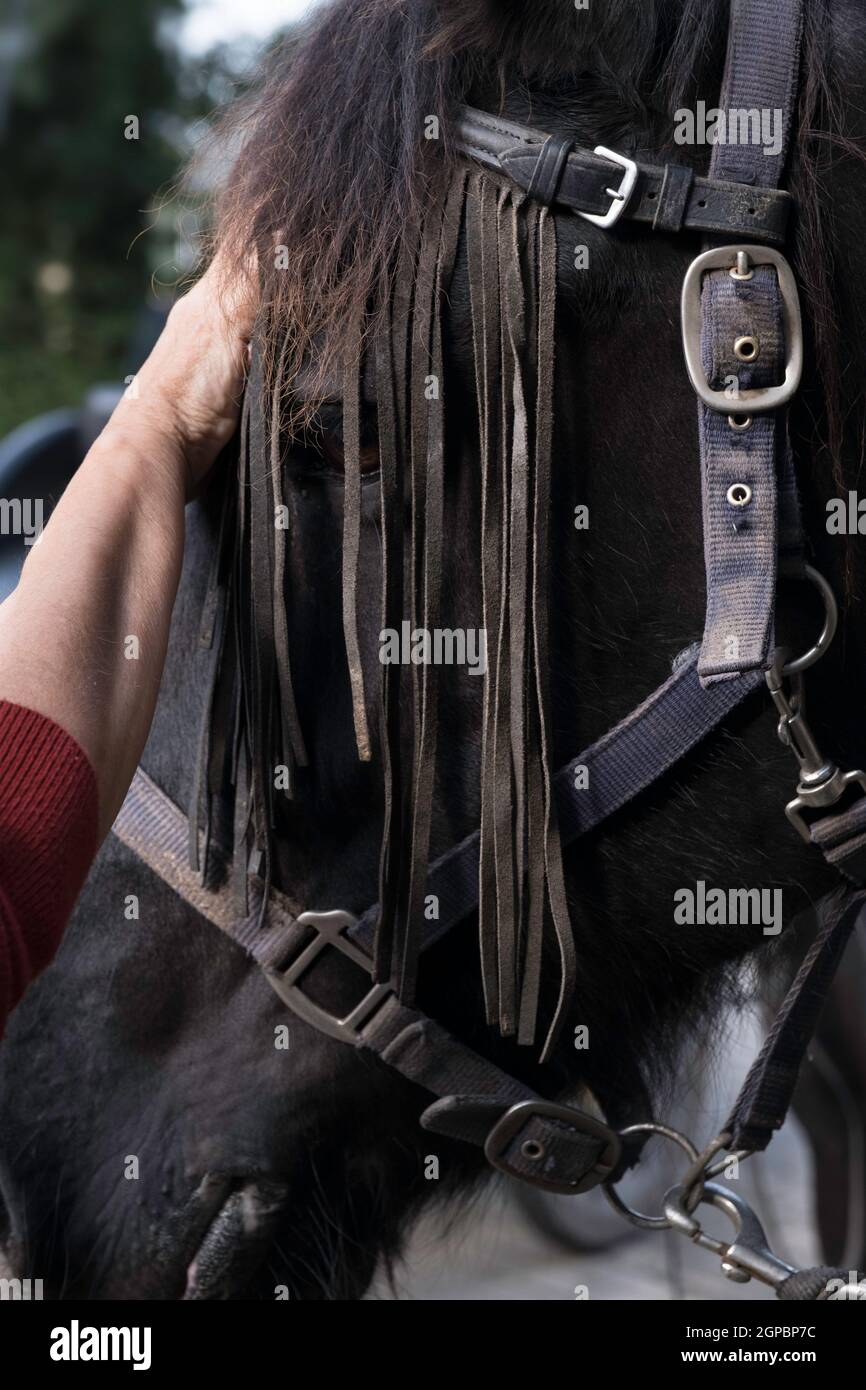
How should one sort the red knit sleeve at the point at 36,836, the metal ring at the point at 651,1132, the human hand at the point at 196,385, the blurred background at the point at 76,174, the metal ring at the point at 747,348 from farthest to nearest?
the blurred background at the point at 76,174, the metal ring at the point at 651,1132, the human hand at the point at 196,385, the metal ring at the point at 747,348, the red knit sleeve at the point at 36,836

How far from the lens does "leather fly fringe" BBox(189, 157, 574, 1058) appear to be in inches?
42.3

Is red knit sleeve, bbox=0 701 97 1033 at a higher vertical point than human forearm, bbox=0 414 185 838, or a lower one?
lower

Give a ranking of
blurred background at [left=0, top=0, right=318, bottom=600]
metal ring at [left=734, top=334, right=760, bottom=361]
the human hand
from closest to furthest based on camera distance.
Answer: metal ring at [left=734, top=334, right=760, bottom=361]
the human hand
blurred background at [left=0, top=0, right=318, bottom=600]

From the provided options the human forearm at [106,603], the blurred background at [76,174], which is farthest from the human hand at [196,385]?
the blurred background at [76,174]

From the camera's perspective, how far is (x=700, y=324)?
1.04m

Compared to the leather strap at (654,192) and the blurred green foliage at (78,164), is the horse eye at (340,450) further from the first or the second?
the blurred green foliage at (78,164)

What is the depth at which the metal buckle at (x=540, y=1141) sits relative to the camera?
1.24 meters

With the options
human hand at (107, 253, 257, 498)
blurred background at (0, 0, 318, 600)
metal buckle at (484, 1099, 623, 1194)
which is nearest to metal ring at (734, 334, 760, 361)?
human hand at (107, 253, 257, 498)

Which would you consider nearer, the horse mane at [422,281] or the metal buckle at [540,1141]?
the horse mane at [422,281]

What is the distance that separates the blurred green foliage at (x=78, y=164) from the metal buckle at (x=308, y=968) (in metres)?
9.45

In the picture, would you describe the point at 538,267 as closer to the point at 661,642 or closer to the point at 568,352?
the point at 568,352

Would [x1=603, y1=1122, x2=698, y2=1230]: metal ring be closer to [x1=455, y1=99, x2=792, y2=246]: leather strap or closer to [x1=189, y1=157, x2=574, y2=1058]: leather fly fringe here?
[x1=189, y1=157, x2=574, y2=1058]: leather fly fringe

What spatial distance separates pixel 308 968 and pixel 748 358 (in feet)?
2.09

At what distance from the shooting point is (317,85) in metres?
1.16
